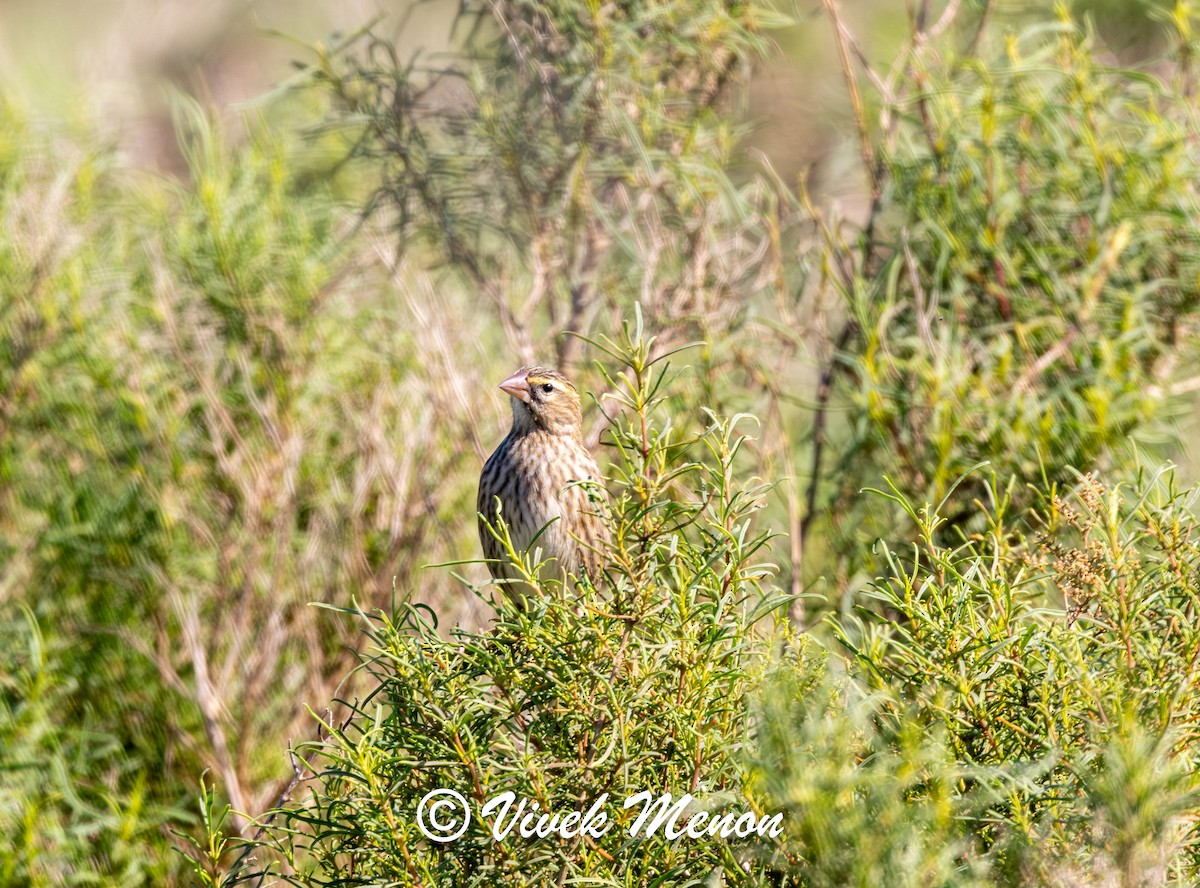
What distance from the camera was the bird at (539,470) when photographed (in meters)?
3.13

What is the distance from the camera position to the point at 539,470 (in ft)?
10.5

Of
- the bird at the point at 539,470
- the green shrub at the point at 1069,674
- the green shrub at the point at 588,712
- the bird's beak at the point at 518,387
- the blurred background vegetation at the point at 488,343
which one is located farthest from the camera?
the blurred background vegetation at the point at 488,343

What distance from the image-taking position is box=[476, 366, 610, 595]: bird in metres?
3.13

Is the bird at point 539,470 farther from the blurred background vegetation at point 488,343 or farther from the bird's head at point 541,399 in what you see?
the blurred background vegetation at point 488,343

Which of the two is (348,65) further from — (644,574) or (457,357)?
(644,574)

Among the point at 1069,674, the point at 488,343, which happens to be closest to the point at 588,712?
the point at 1069,674

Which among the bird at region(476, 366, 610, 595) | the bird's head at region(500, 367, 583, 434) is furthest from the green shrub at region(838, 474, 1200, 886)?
the bird's head at region(500, 367, 583, 434)

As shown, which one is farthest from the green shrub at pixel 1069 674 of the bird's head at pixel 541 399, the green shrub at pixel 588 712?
the bird's head at pixel 541 399

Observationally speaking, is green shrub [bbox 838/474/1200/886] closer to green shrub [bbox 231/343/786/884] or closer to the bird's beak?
green shrub [bbox 231/343/786/884]

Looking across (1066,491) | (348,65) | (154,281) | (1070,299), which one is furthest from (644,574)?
(154,281)

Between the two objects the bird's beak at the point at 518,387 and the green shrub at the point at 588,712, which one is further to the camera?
the bird's beak at the point at 518,387

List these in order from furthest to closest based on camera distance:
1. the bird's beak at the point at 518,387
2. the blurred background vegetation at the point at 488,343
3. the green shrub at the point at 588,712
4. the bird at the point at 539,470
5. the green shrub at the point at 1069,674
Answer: the blurred background vegetation at the point at 488,343 < the bird's beak at the point at 518,387 < the bird at the point at 539,470 < the green shrub at the point at 588,712 < the green shrub at the point at 1069,674

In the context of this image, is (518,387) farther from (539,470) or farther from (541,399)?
(539,470)

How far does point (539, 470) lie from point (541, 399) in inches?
7.7
